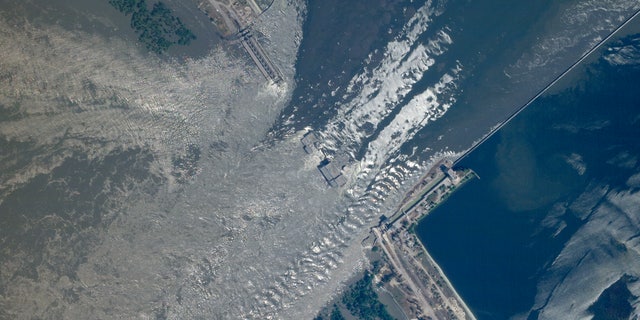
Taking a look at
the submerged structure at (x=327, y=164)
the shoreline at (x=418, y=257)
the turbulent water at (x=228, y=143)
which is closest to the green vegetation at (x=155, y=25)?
the turbulent water at (x=228, y=143)

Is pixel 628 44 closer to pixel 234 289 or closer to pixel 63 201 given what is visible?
pixel 234 289

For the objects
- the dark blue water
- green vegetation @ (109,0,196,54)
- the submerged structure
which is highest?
green vegetation @ (109,0,196,54)

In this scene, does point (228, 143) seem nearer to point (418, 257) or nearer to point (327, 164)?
point (327, 164)

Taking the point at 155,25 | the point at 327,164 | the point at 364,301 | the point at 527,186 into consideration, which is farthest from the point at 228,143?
the point at 527,186

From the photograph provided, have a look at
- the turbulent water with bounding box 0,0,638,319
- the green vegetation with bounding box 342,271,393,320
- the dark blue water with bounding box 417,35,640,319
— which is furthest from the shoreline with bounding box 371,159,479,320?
the turbulent water with bounding box 0,0,638,319

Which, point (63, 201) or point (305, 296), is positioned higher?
point (63, 201)

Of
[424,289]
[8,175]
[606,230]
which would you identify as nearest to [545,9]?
[606,230]

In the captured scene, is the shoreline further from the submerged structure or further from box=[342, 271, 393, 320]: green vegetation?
the submerged structure

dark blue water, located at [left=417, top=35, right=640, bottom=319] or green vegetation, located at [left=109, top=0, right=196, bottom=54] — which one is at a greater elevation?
green vegetation, located at [left=109, top=0, right=196, bottom=54]
